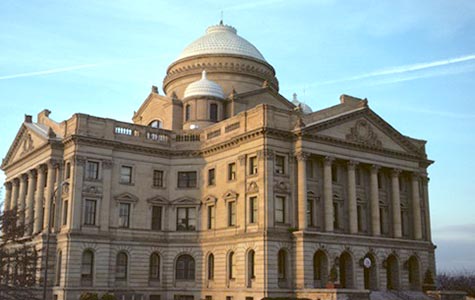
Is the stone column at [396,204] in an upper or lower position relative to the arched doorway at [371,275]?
upper

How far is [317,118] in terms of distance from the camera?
55656mm

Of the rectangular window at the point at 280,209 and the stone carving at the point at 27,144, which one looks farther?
the stone carving at the point at 27,144

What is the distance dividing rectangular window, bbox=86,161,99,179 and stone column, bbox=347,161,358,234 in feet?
76.3

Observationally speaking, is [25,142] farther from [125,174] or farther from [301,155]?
[301,155]

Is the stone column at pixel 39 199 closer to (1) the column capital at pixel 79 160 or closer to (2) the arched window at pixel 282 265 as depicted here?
(1) the column capital at pixel 79 160

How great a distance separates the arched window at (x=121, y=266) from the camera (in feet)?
185

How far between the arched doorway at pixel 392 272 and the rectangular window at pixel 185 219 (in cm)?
1896

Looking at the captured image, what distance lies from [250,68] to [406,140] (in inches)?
764

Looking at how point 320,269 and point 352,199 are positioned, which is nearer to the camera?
point 320,269

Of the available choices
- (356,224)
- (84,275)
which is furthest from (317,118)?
(84,275)

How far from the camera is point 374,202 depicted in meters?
58.0

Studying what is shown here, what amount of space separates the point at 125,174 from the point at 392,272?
27176mm

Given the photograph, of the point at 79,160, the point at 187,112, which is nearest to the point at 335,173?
the point at 187,112

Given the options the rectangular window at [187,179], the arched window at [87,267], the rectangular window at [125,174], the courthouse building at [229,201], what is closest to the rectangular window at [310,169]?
the courthouse building at [229,201]
